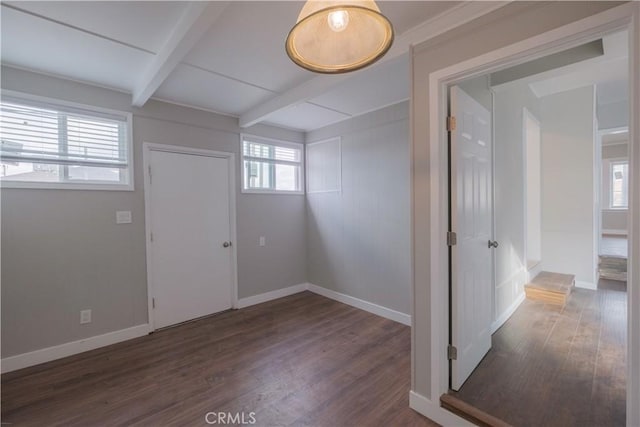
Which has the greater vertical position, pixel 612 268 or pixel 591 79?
pixel 591 79

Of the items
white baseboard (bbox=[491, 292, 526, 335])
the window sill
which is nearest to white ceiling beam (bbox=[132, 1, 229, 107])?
the window sill

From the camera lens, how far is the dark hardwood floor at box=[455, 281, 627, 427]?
176 cm

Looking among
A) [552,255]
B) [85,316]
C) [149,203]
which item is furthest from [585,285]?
[85,316]

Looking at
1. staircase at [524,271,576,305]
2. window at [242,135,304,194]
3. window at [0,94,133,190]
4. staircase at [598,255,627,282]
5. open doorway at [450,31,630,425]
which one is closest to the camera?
open doorway at [450,31,630,425]

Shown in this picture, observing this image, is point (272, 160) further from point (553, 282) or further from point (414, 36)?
point (553, 282)

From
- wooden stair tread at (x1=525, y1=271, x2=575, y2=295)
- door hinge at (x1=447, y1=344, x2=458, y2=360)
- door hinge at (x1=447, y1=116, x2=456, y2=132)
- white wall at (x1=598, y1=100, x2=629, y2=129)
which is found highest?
white wall at (x1=598, y1=100, x2=629, y2=129)

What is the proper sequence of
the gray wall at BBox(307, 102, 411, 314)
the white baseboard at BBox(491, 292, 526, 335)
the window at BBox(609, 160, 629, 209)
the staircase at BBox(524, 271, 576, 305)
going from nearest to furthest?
1. the white baseboard at BBox(491, 292, 526, 335)
2. the gray wall at BBox(307, 102, 411, 314)
3. the staircase at BBox(524, 271, 576, 305)
4. the window at BBox(609, 160, 629, 209)

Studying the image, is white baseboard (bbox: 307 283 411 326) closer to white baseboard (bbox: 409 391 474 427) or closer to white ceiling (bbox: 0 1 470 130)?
white baseboard (bbox: 409 391 474 427)

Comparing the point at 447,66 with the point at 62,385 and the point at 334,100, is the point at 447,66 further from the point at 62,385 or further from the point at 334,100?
the point at 62,385

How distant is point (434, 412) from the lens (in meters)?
1.81

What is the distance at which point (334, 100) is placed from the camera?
3.15m

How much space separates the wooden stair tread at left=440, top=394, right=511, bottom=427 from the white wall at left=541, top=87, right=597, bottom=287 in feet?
12.1

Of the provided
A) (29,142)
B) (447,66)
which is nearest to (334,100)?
→ (447,66)

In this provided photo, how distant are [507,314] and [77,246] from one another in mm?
4566
